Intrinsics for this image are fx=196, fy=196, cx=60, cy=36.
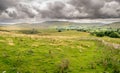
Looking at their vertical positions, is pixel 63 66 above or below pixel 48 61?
below

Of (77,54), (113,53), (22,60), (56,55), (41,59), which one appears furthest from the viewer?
(113,53)

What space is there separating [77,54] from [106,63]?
593 cm

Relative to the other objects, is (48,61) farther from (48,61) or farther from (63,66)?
(63,66)

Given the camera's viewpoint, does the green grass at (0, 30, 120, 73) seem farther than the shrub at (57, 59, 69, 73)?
Yes

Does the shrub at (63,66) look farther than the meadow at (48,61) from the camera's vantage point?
No

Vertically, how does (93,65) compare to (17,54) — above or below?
below

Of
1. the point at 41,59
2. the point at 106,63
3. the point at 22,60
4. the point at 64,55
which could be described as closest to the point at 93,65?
the point at 106,63

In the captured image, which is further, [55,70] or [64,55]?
[64,55]

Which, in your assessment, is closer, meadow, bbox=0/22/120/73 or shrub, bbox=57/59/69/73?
shrub, bbox=57/59/69/73

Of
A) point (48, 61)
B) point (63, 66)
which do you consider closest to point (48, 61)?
point (48, 61)

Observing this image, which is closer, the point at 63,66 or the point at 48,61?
the point at 63,66

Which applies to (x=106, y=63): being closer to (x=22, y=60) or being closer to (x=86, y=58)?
(x=86, y=58)

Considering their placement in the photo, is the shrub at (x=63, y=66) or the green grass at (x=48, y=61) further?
the green grass at (x=48, y=61)

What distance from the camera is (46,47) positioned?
34562mm
